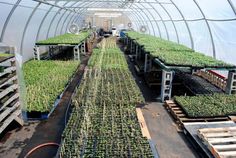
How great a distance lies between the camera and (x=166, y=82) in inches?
293

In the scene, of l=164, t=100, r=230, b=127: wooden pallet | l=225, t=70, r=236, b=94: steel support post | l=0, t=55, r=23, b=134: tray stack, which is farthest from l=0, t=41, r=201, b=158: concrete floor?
l=225, t=70, r=236, b=94: steel support post

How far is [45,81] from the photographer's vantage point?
828 cm

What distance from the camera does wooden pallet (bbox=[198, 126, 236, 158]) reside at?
4.17 metres

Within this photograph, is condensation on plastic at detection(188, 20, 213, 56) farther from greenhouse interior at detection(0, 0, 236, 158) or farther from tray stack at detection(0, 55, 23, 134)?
tray stack at detection(0, 55, 23, 134)

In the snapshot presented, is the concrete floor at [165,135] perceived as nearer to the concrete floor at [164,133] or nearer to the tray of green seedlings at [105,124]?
the concrete floor at [164,133]

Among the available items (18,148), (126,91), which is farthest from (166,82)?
(18,148)

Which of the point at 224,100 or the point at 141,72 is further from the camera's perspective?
the point at 141,72

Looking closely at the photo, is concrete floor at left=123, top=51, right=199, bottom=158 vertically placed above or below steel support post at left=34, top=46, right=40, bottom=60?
below

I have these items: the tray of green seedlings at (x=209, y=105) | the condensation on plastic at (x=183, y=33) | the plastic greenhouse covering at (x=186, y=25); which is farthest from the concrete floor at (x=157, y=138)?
the condensation on plastic at (x=183, y=33)

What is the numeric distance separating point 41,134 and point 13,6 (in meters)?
6.19

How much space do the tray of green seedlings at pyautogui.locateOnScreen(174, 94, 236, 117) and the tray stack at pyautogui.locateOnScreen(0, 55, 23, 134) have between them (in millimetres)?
4308

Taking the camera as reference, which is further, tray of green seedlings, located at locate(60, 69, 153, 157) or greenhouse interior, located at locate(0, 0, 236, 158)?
greenhouse interior, located at locate(0, 0, 236, 158)

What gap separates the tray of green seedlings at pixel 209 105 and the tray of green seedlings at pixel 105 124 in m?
1.35

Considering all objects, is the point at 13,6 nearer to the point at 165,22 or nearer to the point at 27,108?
the point at 27,108
